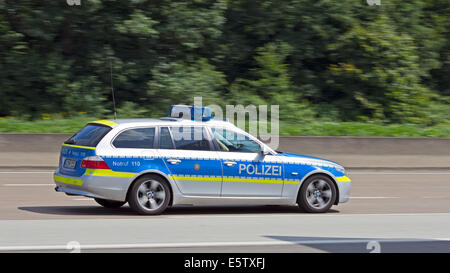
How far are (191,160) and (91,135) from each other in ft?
5.27

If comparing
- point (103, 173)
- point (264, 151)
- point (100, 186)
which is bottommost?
point (100, 186)

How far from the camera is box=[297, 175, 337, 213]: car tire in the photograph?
11570mm

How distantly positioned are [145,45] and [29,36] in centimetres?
426

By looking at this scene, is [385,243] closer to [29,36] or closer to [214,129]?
[214,129]

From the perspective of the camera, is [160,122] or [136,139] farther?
[160,122]

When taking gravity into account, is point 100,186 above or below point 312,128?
below

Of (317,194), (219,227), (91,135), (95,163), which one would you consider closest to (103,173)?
(95,163)

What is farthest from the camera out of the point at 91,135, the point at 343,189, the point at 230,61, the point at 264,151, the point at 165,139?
the point at 230,61

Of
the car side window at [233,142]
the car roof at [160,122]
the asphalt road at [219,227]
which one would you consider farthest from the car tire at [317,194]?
the car roof at [160,122]

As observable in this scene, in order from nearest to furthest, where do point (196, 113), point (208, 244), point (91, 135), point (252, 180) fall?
1. point (208, 244)
2. point (91, 135)
3. point (252, 180)
4. point (196, 113)

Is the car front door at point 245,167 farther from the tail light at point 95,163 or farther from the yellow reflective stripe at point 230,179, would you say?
the tail light at point 95,163

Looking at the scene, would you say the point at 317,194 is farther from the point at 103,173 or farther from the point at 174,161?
the point at 103,173

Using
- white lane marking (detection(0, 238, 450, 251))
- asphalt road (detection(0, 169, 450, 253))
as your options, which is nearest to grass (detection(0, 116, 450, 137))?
asphalt road (detection(0, 169, 450, 253))

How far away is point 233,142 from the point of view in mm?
11336
